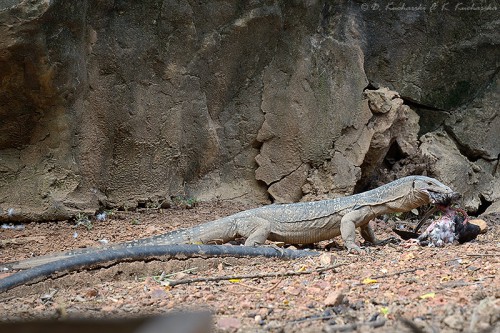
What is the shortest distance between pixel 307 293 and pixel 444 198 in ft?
11.0

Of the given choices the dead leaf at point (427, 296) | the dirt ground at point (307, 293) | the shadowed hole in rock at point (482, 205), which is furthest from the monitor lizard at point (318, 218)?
the shadowed hole in rock at point (482, 205)

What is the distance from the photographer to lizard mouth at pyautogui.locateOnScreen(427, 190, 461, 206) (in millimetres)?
7395

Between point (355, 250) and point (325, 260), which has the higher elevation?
point (325, 260)

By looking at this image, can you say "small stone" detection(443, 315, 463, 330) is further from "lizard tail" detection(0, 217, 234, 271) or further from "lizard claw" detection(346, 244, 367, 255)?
"lizard tail" detection(0, 217, 234, 271)

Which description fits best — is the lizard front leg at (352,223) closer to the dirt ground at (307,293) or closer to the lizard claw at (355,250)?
the lizard claw at (355,250)

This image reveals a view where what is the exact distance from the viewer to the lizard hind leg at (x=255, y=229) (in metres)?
7.38

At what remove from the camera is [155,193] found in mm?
9469

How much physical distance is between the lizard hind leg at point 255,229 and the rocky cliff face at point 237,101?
2387 mm

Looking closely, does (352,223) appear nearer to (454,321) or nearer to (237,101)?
(237,101)

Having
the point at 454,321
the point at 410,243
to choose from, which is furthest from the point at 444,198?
the point at 454,321

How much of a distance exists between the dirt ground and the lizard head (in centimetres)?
57

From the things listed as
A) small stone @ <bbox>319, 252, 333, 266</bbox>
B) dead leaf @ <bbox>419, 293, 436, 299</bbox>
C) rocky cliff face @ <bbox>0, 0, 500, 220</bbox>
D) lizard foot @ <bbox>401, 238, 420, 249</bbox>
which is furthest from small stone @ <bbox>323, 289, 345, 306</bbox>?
rocky cliff face @ <bbox>0, 0, 500, 220</bbox>

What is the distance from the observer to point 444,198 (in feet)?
24.3

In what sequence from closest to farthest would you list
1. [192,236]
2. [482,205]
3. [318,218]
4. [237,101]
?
[192,236], [318,218], [237,101], [482,205]
